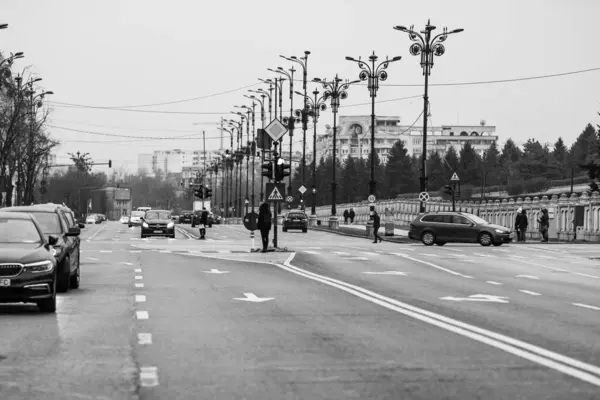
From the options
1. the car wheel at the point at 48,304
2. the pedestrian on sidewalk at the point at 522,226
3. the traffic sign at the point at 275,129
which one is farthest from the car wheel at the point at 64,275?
the pedestrian on sidewalk at the point at 522,226

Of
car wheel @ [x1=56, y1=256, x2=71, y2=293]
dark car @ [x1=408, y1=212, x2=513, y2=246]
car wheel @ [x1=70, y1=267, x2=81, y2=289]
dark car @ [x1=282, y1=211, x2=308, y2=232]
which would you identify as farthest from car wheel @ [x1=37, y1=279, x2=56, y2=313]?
dark car @ [x1=282, y1=211, x2=308, y2=232]

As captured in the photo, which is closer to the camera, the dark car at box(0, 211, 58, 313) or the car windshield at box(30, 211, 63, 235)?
the dark car at box(0, 211, 58, 313)

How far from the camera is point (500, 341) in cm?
1245

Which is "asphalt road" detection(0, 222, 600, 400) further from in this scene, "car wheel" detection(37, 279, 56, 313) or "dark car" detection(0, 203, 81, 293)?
"dark car" detection(0, 203, 81, 293)

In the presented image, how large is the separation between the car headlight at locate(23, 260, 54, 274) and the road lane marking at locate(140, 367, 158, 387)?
596cm

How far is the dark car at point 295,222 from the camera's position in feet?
256

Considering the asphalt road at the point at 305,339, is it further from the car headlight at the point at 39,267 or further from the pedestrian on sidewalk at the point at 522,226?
the pedestrian on sidewalk at the point at 522,226

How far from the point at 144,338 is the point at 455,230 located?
3991 cm

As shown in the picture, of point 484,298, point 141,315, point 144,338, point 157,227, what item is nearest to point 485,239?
point 157,227

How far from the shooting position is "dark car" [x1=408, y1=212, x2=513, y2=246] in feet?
167

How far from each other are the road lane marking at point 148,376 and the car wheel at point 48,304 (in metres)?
6.12

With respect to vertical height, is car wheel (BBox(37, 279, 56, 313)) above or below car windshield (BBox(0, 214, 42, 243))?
below

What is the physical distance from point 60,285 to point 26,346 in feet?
27.0

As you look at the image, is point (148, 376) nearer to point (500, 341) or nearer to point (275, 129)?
point (500, 341)
